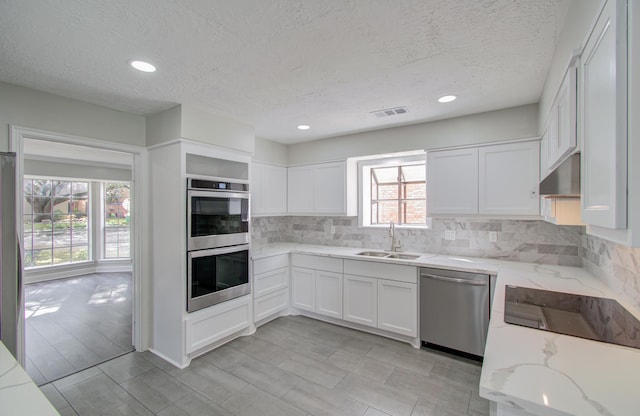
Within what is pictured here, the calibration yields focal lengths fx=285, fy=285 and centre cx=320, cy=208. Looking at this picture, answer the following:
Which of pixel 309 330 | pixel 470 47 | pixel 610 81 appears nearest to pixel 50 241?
pixel 309 330

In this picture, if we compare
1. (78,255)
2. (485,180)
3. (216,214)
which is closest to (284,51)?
(216,214)

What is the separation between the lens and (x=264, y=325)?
366cm

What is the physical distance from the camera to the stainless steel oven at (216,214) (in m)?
2.80

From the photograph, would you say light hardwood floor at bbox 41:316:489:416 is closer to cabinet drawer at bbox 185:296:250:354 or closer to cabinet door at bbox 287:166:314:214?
cabinet drawer at bbox 185:296:250:354

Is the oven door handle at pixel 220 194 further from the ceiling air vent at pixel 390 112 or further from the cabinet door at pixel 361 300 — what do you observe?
the ceiling air vent at pixel 390 112

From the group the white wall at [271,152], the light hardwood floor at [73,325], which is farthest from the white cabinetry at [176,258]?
the white wall at [271,152]

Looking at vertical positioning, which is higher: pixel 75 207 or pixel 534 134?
pixel 534 134

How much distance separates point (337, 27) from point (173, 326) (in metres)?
2.93

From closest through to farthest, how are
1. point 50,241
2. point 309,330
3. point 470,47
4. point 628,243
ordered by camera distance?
point 628,243 < point 470,47 < point 309,330 < point 50,241

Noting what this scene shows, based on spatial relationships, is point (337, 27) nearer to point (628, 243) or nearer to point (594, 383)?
point (628, 243)

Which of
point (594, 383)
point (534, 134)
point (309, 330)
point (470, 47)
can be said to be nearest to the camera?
point (594, 383)

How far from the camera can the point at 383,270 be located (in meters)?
3.25

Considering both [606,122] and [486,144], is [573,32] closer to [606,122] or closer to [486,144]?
[606,122]

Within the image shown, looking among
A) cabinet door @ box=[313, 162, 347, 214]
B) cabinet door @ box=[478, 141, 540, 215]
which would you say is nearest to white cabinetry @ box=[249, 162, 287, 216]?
cabinet door @ box=[313, 162, 347, 214]
